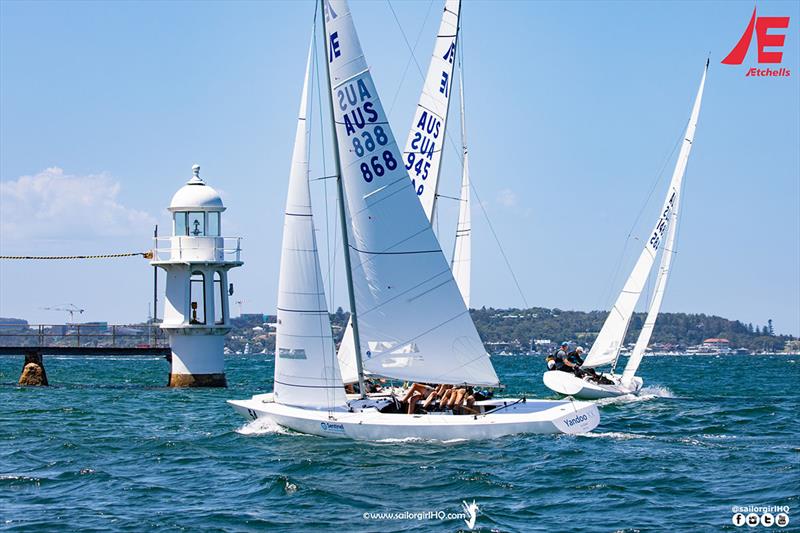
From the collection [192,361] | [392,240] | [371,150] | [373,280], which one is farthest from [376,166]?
[192,361]

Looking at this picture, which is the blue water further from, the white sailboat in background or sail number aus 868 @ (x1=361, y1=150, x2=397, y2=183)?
the white sailboat in background

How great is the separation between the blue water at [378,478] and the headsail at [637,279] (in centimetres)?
1180

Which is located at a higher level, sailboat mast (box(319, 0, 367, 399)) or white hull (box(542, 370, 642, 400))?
sailboat mast (box(319, 0, 367, 399))

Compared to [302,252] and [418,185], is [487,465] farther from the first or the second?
[418,185]

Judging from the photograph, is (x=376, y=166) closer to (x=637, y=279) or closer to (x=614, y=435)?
(x=614, y=435)

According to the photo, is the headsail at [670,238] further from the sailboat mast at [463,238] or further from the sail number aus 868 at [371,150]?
the sail number aus 868 at [371,150]

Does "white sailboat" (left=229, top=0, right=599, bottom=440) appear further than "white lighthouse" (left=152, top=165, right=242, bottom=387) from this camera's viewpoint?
No

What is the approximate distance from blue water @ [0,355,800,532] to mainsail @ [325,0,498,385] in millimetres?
2039

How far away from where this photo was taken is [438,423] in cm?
2166

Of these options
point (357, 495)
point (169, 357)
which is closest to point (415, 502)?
point (357, 495)

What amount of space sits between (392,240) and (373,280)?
2.96 feet

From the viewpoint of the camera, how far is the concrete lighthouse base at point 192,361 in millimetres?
38688

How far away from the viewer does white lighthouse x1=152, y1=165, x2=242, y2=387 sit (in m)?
38.6

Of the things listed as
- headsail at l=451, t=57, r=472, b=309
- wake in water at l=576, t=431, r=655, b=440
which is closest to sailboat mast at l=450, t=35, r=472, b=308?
headsail at l=451, t=57, r=472, b=309
